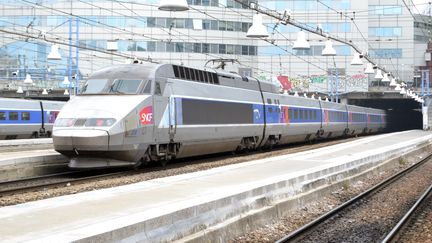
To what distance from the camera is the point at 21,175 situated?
56.2ft

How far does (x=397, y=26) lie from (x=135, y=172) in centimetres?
7430

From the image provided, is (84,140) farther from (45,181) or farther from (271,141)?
(271,141)

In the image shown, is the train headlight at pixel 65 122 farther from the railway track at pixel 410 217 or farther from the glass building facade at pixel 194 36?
the glass building facade at pixel 194 36

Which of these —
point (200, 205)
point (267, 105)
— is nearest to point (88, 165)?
point (200, 205)

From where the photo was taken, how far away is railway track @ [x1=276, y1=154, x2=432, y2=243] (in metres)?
9.59

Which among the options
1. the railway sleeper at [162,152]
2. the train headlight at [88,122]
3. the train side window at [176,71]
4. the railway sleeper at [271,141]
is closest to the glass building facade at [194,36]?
the railway sleeper at [271,141]

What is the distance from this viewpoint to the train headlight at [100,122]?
588 inches

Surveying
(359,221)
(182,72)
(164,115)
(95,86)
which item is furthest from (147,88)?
(359,221)

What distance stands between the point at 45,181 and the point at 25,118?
20536 mm

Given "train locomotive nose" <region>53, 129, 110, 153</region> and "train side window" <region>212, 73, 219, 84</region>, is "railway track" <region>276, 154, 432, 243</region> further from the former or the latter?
"train side window" <region>212, 73, 219, 84</region>

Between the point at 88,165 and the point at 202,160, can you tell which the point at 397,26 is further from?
the point at 88,165

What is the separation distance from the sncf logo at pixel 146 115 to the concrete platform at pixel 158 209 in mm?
3181

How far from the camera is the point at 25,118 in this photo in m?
34.5

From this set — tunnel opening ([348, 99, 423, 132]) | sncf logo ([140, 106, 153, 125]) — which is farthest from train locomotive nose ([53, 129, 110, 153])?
tunnel opening ([348, 99, 423, 132])
